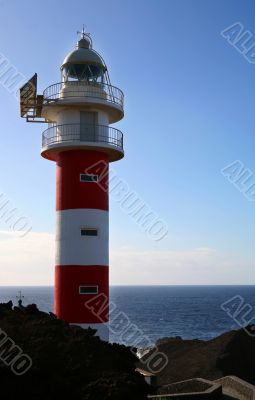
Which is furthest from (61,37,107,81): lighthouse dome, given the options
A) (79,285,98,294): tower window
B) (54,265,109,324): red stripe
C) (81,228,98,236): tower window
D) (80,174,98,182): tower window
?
(79,285,98,294): tower window

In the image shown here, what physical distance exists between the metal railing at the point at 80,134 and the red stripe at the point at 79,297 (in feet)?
15.1

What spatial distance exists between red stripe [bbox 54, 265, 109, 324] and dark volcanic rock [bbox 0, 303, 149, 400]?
5.73 m

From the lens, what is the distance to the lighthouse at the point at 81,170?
19078mm

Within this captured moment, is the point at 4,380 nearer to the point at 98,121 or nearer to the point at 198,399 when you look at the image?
the point at 198,399

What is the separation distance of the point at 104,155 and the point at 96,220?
259 cm

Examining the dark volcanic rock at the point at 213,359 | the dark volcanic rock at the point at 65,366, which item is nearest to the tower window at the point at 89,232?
the dark volcanic rock at the point at 65,366

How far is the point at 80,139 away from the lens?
2000 cm

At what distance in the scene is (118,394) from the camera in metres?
10.1

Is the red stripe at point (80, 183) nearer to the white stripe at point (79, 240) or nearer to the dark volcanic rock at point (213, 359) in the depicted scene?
the white stripe at point (79, 240)

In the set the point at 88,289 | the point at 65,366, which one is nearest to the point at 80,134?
the point at 88,289

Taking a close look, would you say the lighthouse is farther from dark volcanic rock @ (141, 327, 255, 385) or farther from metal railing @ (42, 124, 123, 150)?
dark volcanic rock @ (141, 327, 255, 385)

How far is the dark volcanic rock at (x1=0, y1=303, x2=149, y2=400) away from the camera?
1025 cm

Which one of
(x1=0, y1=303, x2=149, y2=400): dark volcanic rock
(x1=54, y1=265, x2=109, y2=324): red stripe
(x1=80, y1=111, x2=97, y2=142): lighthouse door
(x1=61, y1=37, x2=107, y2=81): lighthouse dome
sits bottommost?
(x1=0, y1=303, x2=149, y2=400): dark volcanic rock

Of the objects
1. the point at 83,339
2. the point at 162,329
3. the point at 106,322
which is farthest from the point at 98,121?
the point at 162,329
